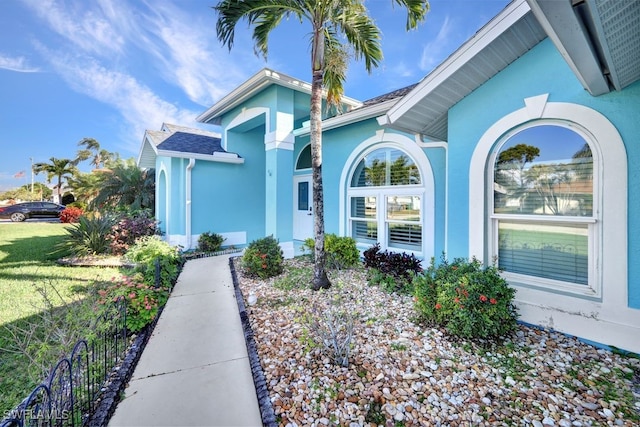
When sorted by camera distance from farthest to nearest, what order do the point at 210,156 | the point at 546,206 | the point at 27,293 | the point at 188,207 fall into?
the point at 210,156
the point at 188,207
the point at 27,293
the point at 546,206

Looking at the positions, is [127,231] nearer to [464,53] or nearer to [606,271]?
[464,53]

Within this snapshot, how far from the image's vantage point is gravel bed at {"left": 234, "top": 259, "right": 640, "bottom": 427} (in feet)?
8.57

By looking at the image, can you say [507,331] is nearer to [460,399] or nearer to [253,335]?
[460,399]

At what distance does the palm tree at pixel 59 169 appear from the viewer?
40.1 m

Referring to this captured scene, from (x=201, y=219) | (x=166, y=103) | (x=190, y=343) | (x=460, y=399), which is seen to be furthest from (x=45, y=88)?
(x=460, y=399)

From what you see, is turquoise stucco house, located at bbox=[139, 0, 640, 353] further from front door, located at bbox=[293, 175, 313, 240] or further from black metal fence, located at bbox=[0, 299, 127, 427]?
black metal fence, located at bbox=[0, 299, 127, 427]

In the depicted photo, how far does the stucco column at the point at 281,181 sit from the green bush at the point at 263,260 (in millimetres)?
2091

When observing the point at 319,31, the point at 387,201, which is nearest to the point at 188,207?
the point at 387,201

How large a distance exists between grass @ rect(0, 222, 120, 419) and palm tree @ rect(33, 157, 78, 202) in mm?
37855

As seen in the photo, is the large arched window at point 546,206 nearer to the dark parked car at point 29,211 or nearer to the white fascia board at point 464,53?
the white fascia board at point 464,53

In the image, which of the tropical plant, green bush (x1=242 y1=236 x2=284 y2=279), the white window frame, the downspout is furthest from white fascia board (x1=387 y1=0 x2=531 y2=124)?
the tropical plant

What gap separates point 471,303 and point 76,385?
523 centimetres

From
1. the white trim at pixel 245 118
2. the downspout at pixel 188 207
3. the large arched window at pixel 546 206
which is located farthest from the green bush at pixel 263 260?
the large arched window at pixel 546 206

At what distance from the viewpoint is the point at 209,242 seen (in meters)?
11.0
